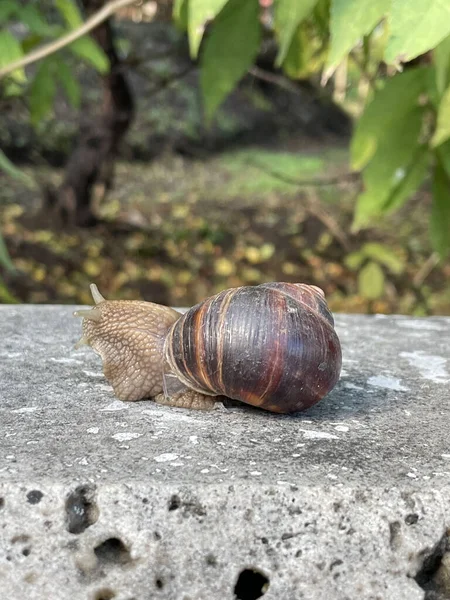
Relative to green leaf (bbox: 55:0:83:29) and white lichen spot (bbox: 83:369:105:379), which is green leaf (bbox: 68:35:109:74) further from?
white lichen spot (bbox: 83:369:105:379)

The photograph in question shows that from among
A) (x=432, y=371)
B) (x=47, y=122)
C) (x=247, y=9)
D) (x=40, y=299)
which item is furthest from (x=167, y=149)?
(x=432, y=371)

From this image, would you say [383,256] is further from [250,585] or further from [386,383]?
[250,585]

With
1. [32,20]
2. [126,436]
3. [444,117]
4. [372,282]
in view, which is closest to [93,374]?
[126,436]

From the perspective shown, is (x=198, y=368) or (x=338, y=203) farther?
(x=338, y=203)

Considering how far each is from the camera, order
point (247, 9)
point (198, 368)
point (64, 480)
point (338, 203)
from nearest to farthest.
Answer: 1. point (64, 480)
2. point (198, 368)
3. point (247, 9)
4. point (338, 203)

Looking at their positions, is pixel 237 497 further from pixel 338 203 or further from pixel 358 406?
pixel 338 203

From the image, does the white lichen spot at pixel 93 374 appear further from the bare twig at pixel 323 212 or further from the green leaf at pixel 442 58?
the bare twig at pixel 323 212

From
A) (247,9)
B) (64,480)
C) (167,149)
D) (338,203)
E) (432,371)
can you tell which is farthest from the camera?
(167,149)
